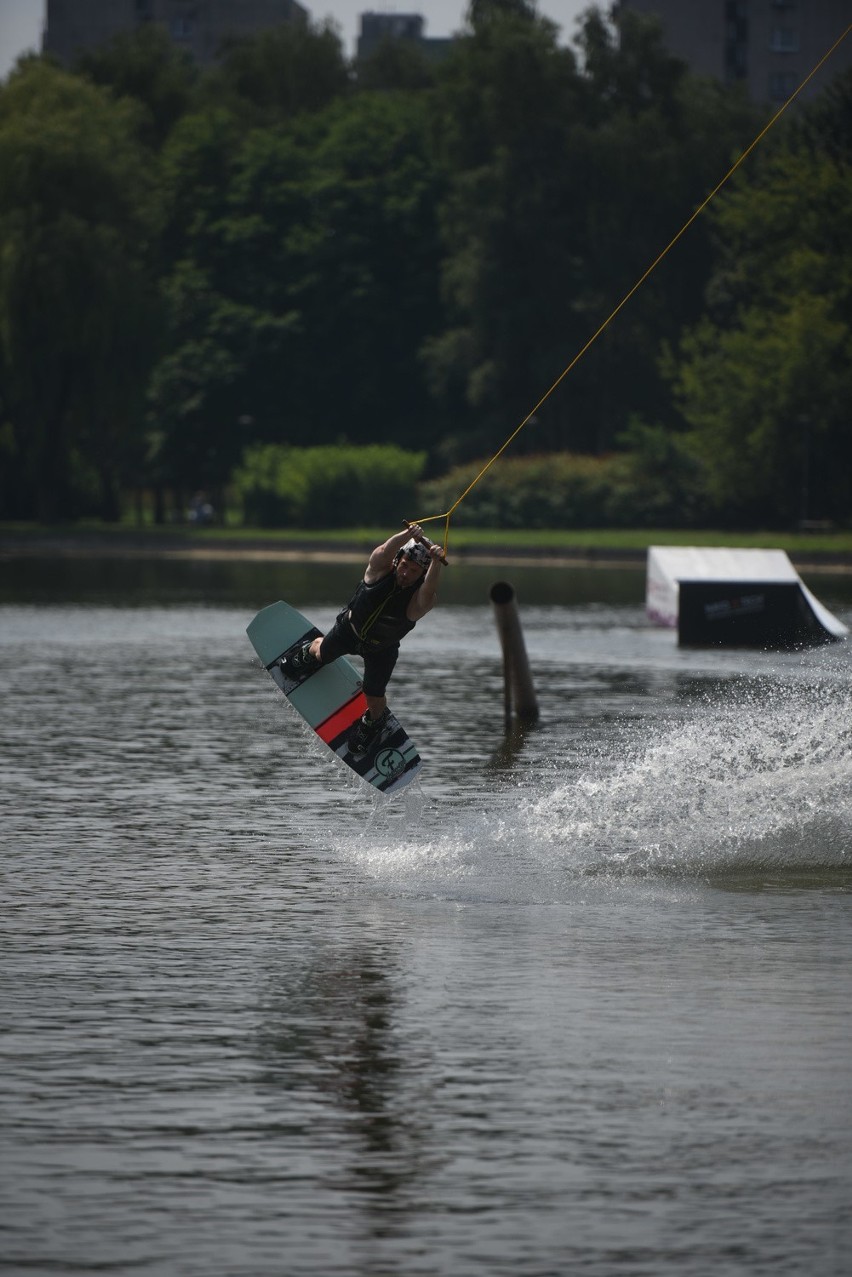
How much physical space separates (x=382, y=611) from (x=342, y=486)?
68669 mm

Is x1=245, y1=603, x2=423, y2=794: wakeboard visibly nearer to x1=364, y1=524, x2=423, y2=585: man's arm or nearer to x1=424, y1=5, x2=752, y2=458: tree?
x1=364, y1=524, x2=423, y2=585: man's arm

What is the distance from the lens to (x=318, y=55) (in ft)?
382

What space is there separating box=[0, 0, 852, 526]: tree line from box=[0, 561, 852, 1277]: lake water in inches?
2268

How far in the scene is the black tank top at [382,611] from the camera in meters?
12.5

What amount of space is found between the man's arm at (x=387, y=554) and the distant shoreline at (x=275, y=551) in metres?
44.2

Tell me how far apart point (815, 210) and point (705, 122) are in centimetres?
1506

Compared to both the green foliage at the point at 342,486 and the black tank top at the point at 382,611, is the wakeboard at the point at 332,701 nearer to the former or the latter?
the black tank top at the point at 382,611

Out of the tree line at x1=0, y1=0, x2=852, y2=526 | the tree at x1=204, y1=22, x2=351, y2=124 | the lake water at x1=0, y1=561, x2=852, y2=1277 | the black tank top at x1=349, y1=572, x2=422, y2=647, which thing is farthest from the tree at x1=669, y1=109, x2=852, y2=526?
the black tank top at x1=349, y1=572, x2=422, y2=647

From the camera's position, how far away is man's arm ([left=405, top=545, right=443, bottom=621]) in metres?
12.0

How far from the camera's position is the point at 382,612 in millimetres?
12602

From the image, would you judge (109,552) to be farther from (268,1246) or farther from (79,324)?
(268,1246)

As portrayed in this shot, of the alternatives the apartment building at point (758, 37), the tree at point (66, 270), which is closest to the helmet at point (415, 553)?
the tree at point (66, 270)

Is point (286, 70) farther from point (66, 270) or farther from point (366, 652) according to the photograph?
point (366, 652)

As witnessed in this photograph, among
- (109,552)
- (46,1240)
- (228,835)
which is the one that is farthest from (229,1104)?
(109,552)
